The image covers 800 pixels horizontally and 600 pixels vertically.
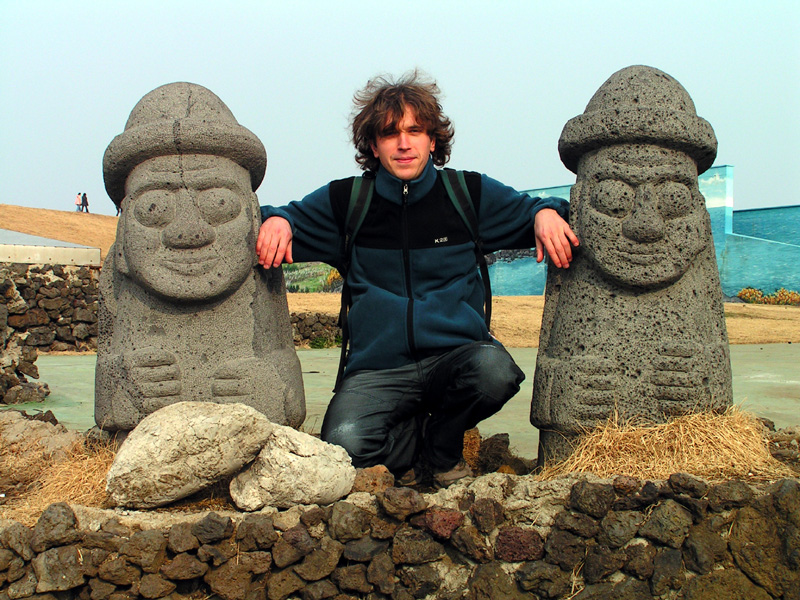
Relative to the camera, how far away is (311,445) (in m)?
2.64

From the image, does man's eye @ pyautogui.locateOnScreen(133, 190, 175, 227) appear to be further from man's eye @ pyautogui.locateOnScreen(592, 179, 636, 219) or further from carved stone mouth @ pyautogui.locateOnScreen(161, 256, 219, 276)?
man's eye @ pyautogui.locateOnScreen(592, 179, 636, 219)

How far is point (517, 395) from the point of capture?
Result: 718cm

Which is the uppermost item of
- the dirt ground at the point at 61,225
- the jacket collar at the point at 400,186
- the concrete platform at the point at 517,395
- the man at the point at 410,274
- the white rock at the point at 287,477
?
the dirt ground at the point at 61,225

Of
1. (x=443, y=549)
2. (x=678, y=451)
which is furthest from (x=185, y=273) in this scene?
(x=678, y=451)

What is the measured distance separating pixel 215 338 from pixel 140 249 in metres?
0.49

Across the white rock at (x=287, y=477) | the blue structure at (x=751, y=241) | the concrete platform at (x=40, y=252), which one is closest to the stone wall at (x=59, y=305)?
the concrete platform at (x=40, y=252)

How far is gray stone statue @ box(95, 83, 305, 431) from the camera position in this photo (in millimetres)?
3055

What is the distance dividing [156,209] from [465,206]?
1.35 m

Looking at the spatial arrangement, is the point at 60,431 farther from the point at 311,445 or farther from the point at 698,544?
the point at 698,544

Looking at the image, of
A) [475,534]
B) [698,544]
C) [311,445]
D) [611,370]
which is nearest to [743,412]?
[611,370]

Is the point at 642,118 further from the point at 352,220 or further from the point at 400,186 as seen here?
the point at 352,220

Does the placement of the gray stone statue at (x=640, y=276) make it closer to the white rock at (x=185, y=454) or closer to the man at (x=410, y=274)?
the man at (x=410, y=274)

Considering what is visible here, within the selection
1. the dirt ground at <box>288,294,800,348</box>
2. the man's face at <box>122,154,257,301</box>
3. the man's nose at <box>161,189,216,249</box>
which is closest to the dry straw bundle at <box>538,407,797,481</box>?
the man's face at <box>122,154,257,301</box>

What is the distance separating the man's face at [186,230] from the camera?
3037 millimetres
